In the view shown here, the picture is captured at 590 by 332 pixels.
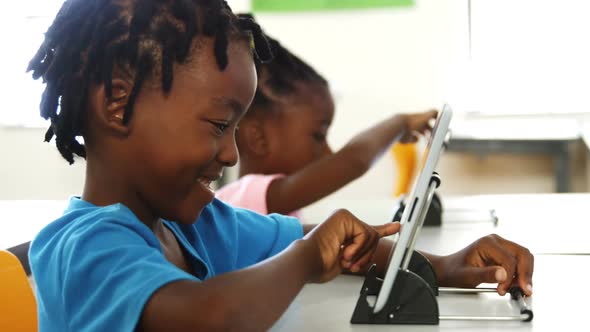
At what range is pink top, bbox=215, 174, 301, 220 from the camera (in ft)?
5.80

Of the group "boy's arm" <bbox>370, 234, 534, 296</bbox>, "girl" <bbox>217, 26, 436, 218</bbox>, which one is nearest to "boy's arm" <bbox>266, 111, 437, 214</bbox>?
"girl" <bbox>217, 26, 436, 218</bbox>

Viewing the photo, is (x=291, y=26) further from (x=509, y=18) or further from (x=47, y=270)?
(x=47, y=270)

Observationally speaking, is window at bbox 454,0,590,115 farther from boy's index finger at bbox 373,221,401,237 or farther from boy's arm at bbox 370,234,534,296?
boy's index finger at bbox 373,221,401,237

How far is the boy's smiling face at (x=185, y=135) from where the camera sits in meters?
0.81

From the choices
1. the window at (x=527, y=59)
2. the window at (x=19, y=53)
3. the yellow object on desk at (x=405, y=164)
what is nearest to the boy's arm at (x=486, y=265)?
Result: the yellow object on desk at (x=405, y=164)

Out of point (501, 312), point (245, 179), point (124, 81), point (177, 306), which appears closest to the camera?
point (177, 306)

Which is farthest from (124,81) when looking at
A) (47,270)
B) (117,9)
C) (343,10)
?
(343,10)

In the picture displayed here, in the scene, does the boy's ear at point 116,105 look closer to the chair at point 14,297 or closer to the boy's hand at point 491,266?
the chair at point 14,297

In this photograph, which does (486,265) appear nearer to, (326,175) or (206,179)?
(206,179)

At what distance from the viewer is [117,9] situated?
0.86 metres

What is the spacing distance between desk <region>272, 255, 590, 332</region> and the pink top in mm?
603

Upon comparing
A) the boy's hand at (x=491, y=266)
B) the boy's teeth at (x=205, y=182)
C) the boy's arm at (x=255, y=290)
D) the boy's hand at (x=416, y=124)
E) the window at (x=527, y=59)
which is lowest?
the window at (x=527, y=59)

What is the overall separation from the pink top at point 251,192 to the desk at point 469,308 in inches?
23.7

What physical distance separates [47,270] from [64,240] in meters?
0.04
